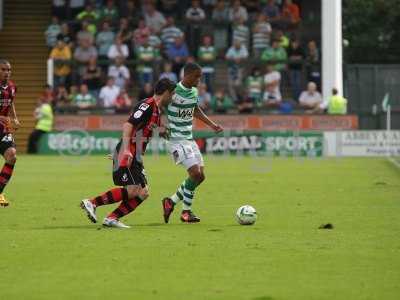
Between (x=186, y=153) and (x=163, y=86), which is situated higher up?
(x=163, y=86)

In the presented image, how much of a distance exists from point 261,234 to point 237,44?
24835 millimetres

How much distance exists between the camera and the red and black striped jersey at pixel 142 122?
518 inches

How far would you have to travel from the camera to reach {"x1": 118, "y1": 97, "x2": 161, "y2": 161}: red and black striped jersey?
43.2 ft

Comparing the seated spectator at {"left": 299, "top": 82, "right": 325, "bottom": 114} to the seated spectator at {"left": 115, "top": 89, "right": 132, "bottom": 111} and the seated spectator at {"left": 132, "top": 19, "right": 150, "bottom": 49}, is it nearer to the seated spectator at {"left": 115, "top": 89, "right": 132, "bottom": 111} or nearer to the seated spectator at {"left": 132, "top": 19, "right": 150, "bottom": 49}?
the seated spectator at {"left": 115, "top": 89, "right": 132, "bottom": 111}

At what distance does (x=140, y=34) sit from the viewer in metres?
38.3

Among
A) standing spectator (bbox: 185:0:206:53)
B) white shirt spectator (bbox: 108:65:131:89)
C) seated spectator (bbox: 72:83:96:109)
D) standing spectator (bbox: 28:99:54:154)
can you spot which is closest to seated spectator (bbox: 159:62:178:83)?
white shirt spectator (bbox: 108:65:131:89)

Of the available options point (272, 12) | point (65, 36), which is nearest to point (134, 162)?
point (65, 36)

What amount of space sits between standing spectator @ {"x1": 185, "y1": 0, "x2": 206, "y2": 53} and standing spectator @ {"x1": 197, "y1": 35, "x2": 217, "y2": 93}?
0.86m

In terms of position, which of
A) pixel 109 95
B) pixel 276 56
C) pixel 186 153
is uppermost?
pixel 276 56

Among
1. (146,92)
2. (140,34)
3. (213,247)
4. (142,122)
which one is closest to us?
(213,247)

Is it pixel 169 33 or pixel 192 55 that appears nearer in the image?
pixel 192 55

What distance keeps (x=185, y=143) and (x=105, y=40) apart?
80.8 ft

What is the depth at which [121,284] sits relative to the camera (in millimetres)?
9055

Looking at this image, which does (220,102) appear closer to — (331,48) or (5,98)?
(331,48)
